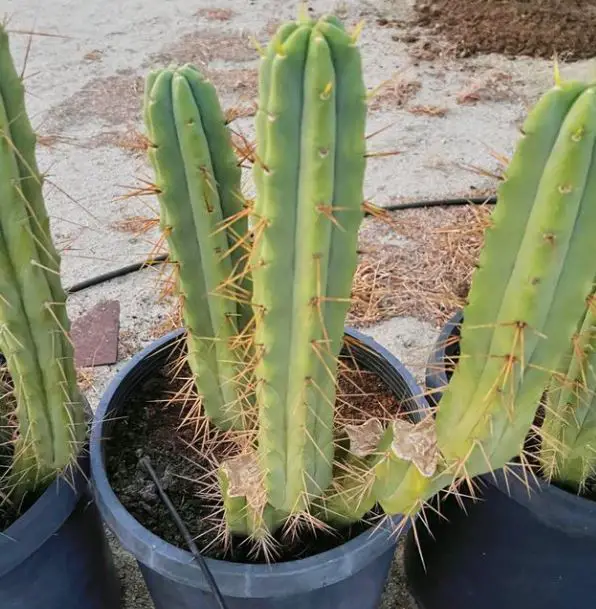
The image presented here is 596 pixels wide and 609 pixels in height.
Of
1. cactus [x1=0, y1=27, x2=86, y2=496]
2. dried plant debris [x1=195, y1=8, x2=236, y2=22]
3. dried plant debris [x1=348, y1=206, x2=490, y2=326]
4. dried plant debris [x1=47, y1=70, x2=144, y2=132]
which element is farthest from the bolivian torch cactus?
dried plant debris [x1=195, y1=8, x2=236, y2=22]

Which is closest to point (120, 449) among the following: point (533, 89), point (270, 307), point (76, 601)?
point (76, 601)

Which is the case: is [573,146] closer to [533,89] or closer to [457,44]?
[533,89]

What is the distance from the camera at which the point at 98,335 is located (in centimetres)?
205

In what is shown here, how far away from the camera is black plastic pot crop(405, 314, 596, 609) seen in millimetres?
1130

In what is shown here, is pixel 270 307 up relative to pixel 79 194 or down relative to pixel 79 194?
up

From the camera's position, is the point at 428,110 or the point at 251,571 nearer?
the point at 251,571

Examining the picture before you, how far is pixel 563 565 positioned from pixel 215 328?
682mm

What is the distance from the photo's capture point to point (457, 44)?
3.43 metres

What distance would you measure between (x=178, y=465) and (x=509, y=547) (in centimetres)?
57

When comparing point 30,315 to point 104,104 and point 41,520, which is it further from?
point 104,104

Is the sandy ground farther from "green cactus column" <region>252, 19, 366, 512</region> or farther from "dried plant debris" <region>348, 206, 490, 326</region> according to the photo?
"green cactus column" <region>252, 19, 366, 512</region>

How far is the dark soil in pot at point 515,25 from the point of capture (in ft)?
11.2

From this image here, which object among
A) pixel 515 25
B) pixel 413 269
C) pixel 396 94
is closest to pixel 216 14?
pixel 396 94

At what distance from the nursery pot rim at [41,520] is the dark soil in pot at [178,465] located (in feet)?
0.26
